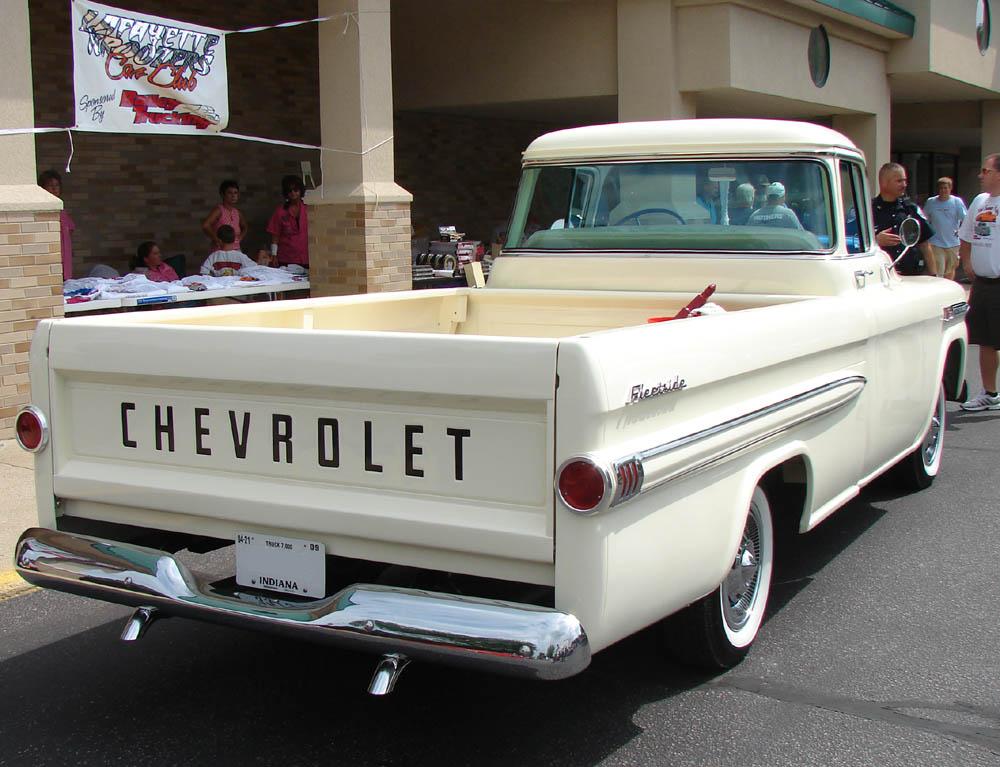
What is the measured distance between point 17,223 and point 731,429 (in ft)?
18.7

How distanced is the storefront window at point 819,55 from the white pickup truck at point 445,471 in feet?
38.9

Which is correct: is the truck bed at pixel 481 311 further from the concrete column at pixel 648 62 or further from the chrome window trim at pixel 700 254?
Answer: the concrete column at pixel 648 62

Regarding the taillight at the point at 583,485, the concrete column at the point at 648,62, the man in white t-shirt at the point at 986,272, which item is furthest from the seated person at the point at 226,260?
the taillight at the point at 583,485

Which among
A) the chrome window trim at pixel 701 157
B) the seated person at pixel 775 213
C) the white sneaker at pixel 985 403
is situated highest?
the chrome window trim at pixel 701 157

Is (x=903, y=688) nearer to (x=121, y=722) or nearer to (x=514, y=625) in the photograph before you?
(x=514, y=625)

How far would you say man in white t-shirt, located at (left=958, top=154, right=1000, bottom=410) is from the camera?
862cm

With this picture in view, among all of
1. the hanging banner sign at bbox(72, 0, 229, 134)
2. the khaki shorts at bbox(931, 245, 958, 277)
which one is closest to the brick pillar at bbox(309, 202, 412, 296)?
the hanging banner sign at bbox(72, 0, 229, 134)

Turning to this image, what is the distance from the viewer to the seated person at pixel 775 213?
5277 millimetres

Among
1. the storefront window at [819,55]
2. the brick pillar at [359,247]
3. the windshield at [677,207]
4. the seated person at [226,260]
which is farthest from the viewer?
the storefront window at [819,55]

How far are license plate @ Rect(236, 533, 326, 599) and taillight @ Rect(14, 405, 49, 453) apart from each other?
2.61 ft

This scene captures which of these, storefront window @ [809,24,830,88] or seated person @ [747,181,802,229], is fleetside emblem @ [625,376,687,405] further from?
storefront window @ [809,24,830,88]

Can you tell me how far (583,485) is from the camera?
2.97m

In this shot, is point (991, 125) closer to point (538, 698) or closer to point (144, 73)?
point (144, 73)

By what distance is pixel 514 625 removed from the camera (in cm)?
294
